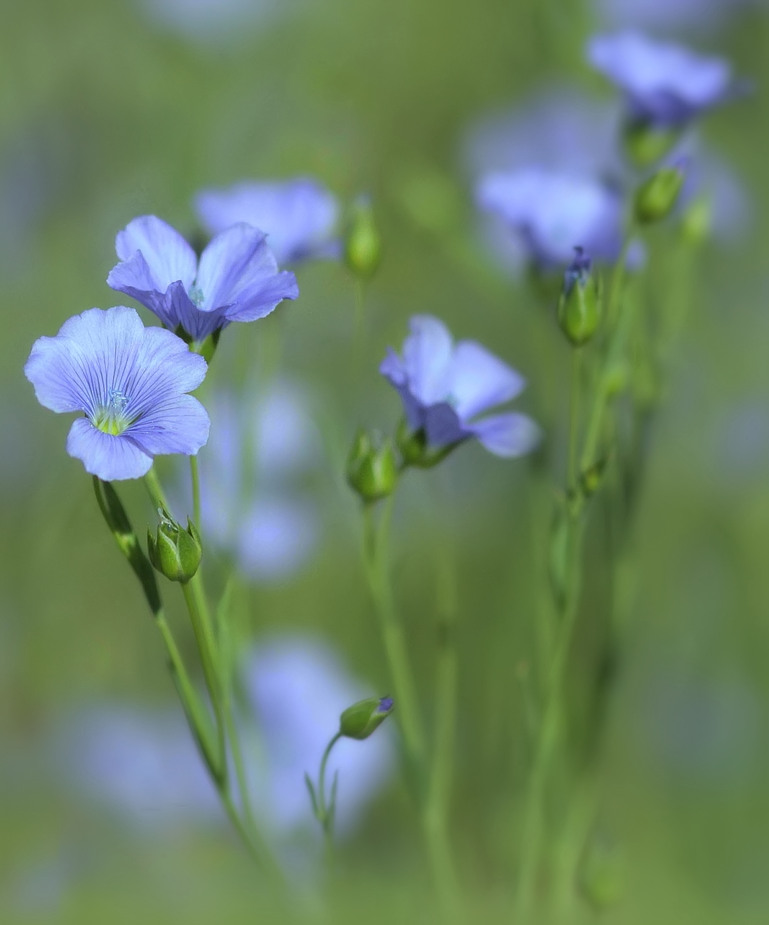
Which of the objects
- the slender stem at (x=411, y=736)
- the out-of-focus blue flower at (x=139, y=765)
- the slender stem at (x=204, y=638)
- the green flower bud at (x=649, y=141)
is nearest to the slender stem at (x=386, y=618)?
the slender stem at (x=411, y=736)

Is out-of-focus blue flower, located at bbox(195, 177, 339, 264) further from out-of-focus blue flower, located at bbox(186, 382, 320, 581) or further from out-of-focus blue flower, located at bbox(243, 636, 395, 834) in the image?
out-of-focus blue flower, located at bbox(243, 636, 395, 834)

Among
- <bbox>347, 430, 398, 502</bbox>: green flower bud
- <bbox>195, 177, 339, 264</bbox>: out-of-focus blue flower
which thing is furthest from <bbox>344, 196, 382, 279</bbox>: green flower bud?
<bbox>347, 430, 398, 502</bbox>: green flower bud

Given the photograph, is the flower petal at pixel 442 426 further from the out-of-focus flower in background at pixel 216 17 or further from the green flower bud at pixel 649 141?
the out-of-focus flower in background at pixel 216 17

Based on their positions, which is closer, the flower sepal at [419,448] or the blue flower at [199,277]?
the blue flower at [199,277]

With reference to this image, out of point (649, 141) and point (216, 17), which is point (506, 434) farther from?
point (216, 17)

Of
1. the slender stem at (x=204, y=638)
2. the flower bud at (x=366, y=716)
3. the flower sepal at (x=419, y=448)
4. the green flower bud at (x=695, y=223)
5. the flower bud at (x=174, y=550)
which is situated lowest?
the flower bud at (x=366, y=716)

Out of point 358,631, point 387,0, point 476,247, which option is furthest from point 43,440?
point 387,0
